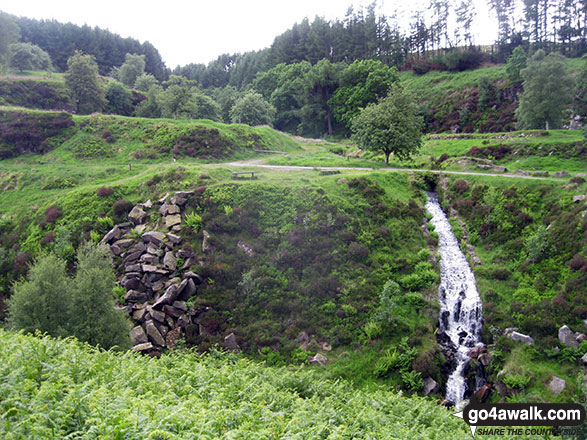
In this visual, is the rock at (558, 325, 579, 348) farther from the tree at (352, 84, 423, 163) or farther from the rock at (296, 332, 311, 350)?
the tree at (352, 84, 423, 163)

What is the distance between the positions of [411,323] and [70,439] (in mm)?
21228

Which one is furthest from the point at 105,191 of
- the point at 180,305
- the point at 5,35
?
the point at 5,35

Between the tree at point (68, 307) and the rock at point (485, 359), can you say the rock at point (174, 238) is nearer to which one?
the tree at point (68, 307)

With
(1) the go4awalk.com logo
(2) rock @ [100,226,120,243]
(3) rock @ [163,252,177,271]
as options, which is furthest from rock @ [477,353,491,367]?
(2) rock @ [100,226,120,243]

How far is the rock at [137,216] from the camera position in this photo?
98.9 ft

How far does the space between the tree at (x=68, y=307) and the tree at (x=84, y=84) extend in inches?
2233

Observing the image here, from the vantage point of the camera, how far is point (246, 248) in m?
28.0

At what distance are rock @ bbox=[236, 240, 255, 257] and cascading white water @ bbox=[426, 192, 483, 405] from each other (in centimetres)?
1518

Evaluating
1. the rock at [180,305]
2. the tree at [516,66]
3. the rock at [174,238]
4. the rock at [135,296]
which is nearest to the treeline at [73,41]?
the rock at [174,238]

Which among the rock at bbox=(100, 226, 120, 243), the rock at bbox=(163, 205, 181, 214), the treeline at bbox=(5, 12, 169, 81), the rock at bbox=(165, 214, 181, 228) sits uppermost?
the treeline at bbox=(5, 12, 169, 81)

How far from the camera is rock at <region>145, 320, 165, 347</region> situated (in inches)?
853

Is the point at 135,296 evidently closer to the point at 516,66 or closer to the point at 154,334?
the point at 154,334

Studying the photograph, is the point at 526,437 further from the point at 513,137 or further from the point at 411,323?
the point at 513,137

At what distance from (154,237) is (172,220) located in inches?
94.1
